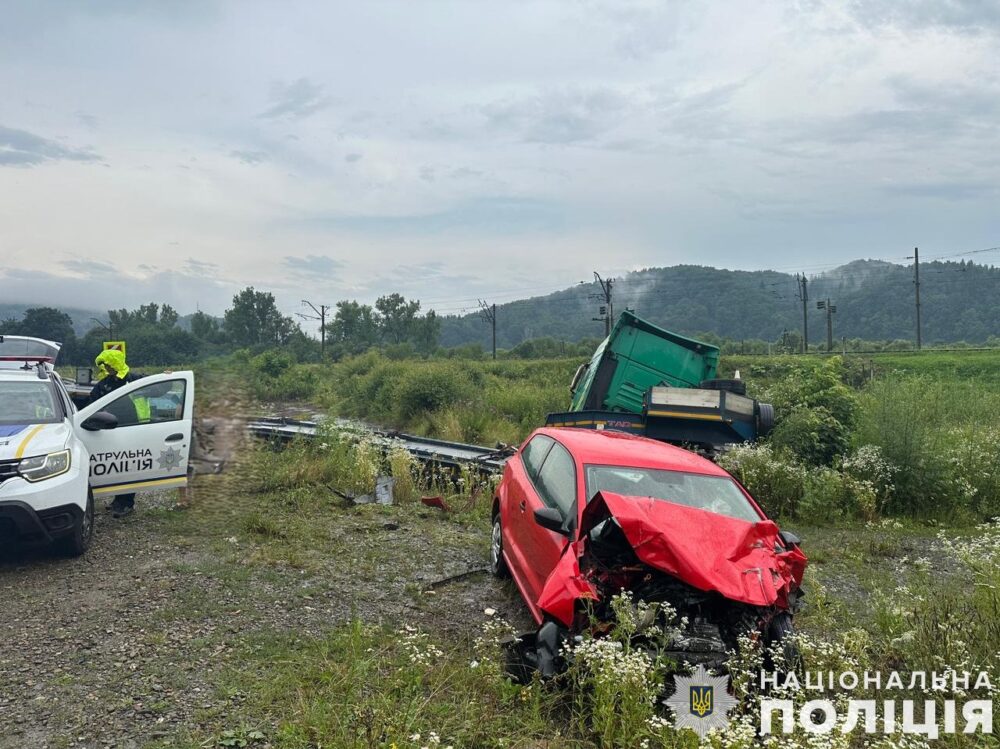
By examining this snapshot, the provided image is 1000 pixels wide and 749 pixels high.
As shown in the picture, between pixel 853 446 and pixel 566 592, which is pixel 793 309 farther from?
pixel 566 592

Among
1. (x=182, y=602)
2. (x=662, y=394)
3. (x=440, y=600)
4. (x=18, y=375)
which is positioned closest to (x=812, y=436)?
(x=662, y=394)

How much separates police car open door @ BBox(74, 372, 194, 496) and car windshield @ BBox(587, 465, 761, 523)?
199 inches

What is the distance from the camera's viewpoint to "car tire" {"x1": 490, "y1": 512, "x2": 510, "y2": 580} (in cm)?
682

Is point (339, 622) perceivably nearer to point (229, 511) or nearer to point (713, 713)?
point (713, 713)

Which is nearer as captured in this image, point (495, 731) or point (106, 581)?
point (495, 731)

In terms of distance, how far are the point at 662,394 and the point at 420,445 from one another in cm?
450

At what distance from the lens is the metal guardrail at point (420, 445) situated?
11219 millimetres

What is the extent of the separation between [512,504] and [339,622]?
1.76 m

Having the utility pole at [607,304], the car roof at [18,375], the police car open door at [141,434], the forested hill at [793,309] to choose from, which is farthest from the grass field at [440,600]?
the forested hill at [793,309]

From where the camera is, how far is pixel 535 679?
13.6 feet

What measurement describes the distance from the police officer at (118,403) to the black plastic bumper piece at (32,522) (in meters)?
1.77

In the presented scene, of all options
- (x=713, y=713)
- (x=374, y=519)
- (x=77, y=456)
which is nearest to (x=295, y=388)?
(x=374, y=519)

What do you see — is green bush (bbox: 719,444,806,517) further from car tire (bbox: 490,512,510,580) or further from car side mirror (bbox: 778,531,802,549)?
car side mirror (bbox: 778,531,802,549)

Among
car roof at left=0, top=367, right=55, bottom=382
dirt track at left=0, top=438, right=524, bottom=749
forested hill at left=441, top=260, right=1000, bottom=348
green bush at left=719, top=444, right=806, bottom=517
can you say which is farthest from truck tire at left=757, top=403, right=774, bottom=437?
forested hill at left=441, top=260, right=1000, bottom=348
